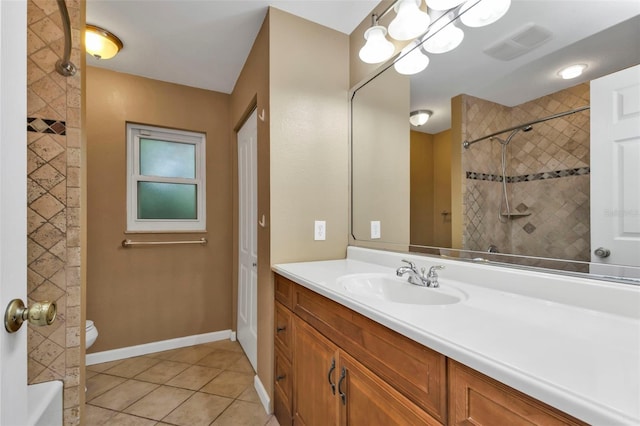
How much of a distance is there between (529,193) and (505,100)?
1.20 feet

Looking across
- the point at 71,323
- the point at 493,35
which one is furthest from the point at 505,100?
the point at 71,323

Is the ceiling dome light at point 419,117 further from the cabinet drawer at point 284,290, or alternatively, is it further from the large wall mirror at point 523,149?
the cabinet drawer at point 284,290

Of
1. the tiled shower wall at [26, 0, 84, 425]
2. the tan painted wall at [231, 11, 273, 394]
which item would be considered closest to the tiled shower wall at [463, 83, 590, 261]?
the tan painted wall at [231, 11, 273, 394]

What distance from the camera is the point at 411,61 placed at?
1.43 meters

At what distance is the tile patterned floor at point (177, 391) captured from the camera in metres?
1.63

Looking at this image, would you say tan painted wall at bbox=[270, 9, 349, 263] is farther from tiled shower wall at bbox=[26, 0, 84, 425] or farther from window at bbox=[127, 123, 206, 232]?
window at bbox=[127, 123, 206, 232]

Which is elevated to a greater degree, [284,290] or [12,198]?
[12,198]

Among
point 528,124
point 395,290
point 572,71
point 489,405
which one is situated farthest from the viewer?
point 395,290

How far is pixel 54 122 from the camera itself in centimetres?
122

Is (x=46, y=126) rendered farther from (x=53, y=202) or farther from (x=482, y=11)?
(x=482, y=11)

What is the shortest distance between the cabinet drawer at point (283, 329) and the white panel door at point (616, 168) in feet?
3.96

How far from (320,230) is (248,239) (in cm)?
84

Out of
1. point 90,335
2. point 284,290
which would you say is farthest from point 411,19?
point 90,335

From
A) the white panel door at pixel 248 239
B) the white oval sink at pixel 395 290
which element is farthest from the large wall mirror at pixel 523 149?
the white panel door at pixel 248 239
